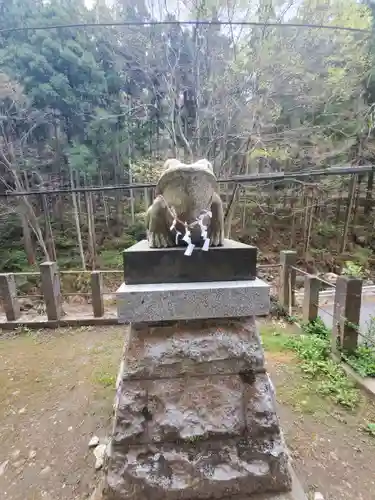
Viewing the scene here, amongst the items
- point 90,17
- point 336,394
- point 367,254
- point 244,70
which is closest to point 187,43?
point 244,70

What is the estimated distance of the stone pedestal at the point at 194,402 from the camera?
1526 millimetres

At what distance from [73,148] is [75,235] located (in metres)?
3.45

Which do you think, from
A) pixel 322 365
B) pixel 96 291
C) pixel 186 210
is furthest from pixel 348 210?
pixel 186 210

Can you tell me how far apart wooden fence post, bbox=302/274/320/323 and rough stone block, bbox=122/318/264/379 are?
2475 mm

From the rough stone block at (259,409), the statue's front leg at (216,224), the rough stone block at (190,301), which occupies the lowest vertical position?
the rough stone block at (259,409)

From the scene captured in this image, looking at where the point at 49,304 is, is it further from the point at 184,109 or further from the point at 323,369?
the point at 184,109

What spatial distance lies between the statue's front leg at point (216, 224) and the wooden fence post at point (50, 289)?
3.16 metres

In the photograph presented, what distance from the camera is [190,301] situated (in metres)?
1.53

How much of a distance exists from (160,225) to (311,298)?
112 inches

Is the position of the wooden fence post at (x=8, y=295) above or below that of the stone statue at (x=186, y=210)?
below

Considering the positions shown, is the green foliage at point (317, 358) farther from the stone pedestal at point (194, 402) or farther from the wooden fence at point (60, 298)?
the stone pedestal at point (194, 402)

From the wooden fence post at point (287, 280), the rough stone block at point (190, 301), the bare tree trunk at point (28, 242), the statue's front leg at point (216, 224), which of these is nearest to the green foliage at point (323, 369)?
the wooden fence post at point (287, 280)

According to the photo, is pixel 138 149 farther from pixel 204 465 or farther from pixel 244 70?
pixel 204 465

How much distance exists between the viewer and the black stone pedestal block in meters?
1.60
